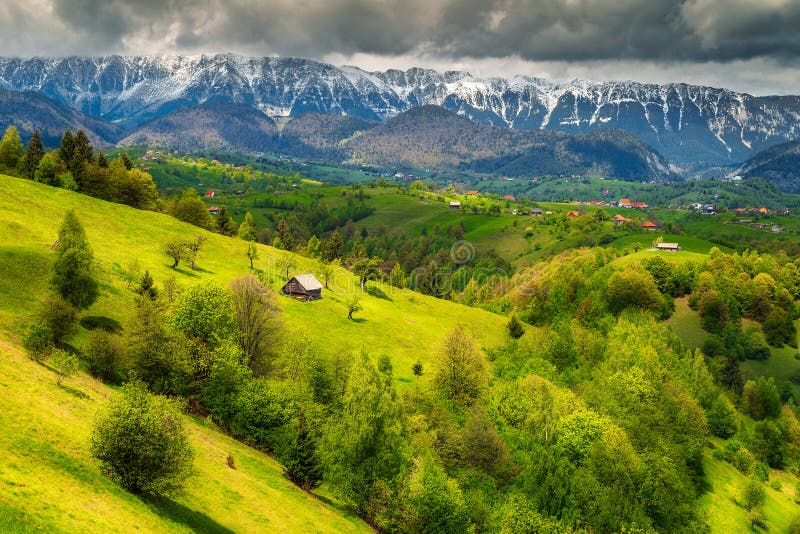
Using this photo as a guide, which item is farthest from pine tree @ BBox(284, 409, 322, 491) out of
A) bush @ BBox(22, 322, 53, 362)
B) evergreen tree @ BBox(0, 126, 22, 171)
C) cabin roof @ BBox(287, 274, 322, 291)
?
evergreen tree @ BBox(0, 126, 22, 171)

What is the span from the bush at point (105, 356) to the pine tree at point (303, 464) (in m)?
20.6

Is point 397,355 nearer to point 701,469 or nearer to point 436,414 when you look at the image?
point 436,414

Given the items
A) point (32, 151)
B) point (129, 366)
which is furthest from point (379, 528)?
point (32, 151)

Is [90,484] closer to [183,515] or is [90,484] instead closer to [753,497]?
[183,515]

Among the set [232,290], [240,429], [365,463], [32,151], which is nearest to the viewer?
[365,463]

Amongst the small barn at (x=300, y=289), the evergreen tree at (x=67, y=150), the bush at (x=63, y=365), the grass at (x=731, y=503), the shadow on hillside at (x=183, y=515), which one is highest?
the evergreen tree at (x=67, y=150)

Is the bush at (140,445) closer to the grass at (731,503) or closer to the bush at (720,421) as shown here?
the grass at (731,503)

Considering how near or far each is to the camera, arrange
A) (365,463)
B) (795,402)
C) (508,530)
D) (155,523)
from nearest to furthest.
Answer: (155,523)
(508,530)
(365,463)
(795,402)

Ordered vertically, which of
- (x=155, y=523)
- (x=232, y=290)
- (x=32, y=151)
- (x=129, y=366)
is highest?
(x=32, y=151)

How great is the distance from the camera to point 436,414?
62.3 meters

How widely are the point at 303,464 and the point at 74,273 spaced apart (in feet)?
119

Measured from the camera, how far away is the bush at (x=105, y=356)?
176 feet

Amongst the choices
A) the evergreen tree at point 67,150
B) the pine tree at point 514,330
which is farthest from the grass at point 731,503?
the evergreen tree at point 67,150

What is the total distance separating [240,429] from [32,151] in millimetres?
103549
